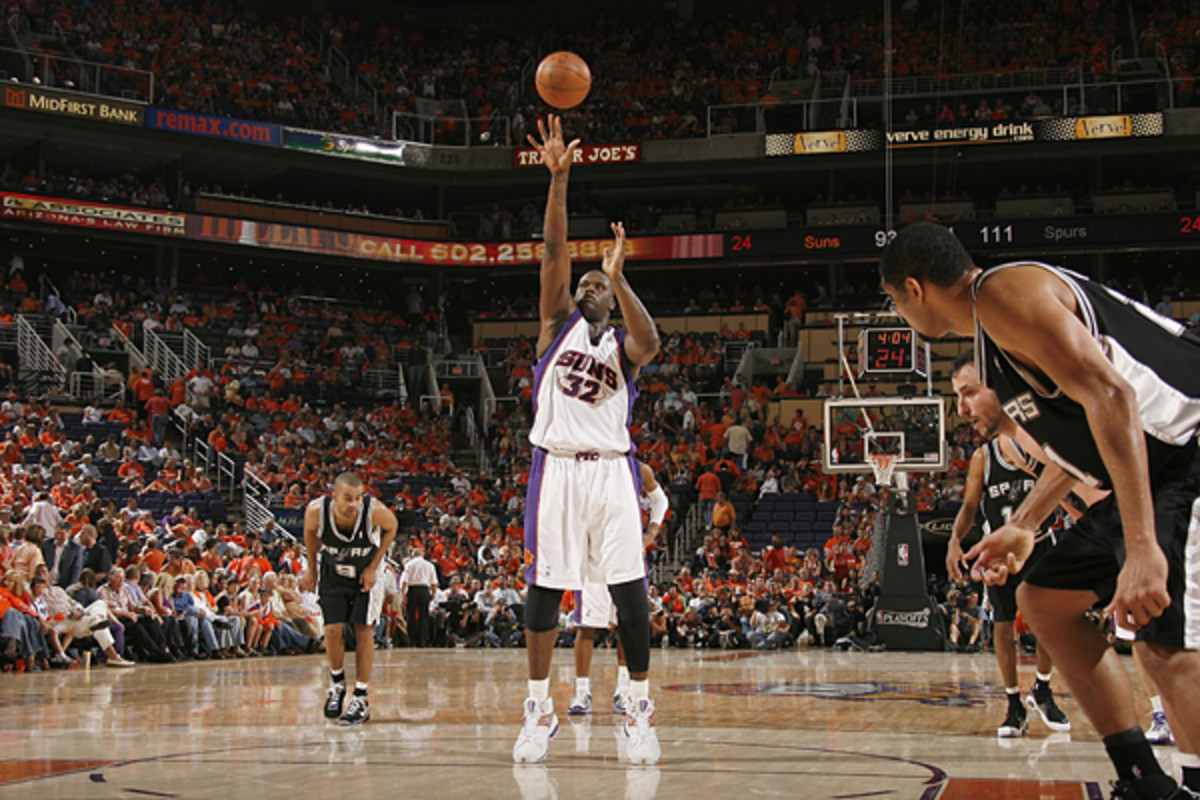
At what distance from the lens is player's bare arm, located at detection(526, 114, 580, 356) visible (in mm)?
5812

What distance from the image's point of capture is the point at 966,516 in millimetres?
6266

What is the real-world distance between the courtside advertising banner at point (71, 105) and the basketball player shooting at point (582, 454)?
2475 cm

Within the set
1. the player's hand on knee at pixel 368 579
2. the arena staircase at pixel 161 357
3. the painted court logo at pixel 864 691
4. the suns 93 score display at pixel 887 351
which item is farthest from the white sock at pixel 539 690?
the arena staircase at pixel 161 357

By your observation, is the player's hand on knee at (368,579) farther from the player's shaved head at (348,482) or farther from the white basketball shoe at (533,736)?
the white basketball shoe at (533,736)

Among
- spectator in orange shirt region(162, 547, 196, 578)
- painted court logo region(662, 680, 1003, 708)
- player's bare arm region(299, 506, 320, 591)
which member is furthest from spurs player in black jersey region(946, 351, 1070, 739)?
spectator in orange shirt region(162, 547, 196, 578)

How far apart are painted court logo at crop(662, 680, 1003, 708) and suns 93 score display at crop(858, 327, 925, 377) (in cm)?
687

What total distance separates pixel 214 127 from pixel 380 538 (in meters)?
24.6

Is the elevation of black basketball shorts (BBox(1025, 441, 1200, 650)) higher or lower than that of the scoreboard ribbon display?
lower

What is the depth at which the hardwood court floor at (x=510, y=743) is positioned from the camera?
4359mm

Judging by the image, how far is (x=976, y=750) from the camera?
548cm

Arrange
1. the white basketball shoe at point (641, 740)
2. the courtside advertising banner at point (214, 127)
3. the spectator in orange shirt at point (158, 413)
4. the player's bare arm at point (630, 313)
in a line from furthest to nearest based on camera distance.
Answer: the courtside advertising banner at point (214, 127)
the spectator in orange shirt at point (158, 413)
the player's bare arm at point (630, 313)
the white basketball shoe at point (641, 740)

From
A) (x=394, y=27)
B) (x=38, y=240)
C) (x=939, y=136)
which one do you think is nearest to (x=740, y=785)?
(x=939, y=136)

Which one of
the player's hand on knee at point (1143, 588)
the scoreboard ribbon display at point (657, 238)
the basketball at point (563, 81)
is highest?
the scoreboard ribbon display at point (657, 238)

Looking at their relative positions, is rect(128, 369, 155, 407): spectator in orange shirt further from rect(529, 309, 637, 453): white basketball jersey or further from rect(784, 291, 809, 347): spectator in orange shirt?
rect(529, 309, 637, 453): white basketball jersey
